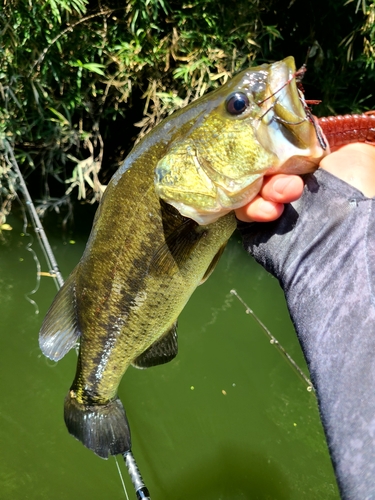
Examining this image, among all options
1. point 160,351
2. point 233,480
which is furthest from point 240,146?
point 233,480

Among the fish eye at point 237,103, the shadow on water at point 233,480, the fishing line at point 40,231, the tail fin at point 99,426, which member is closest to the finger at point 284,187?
the fish eye at point 237,103

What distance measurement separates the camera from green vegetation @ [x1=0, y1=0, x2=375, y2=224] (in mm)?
3480

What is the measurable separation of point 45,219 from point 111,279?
3359mm

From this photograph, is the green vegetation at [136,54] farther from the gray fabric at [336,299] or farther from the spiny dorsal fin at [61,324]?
the gray fabric at [336,299]

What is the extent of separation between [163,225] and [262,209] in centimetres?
32

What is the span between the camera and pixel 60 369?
2.87 metres

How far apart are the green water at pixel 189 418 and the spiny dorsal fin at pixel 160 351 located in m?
1.16

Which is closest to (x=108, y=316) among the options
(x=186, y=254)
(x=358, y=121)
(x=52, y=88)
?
(x=186, y=254)

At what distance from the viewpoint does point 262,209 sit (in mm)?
1036

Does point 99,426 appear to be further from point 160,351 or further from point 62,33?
point 62,33

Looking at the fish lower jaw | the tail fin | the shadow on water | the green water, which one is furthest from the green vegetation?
the fish lower jaw

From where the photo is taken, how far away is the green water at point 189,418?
233 cm

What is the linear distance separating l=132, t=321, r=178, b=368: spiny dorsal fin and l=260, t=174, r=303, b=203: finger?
73 centimetres

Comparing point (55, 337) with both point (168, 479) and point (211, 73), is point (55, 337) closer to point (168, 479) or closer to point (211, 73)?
point (168, 479)
